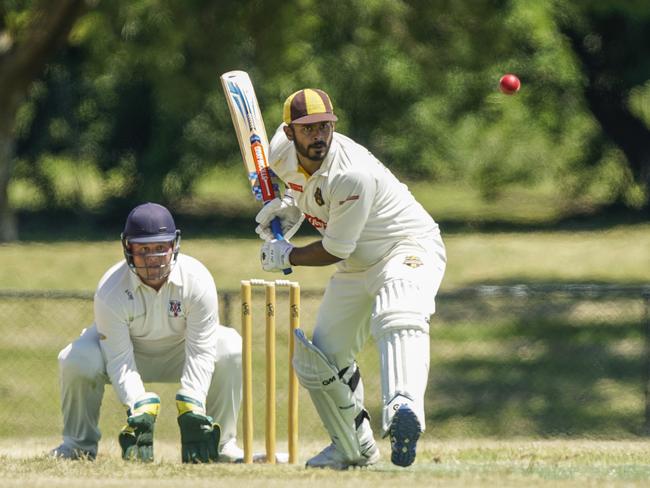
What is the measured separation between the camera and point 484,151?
66.5 ft

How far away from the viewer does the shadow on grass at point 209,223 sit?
1833cm

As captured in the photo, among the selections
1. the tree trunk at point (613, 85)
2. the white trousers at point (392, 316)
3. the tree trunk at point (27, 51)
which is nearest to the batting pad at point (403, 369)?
the white trousers at point (392, 316)

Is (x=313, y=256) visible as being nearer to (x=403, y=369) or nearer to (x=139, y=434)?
(x=403, y=369)

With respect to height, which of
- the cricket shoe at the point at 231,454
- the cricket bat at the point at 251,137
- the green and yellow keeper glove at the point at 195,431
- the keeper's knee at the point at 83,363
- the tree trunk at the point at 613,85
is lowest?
the cricket shoe at the point at 231,454

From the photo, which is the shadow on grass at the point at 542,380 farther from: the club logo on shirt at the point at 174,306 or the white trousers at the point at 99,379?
the club logo on shirt at the point at 174,306

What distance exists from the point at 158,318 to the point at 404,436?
1.55 metres

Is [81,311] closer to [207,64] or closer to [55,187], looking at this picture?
[207,64]

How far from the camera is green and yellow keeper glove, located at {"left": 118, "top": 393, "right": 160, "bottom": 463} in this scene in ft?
19.5

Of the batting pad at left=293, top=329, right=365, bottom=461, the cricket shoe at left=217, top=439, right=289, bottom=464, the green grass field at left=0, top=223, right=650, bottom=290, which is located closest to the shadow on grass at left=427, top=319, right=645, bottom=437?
the cricket shoe at left=217, top=439, right=289, bottom=464

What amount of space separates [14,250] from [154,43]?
4590mm

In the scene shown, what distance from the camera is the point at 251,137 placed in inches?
259

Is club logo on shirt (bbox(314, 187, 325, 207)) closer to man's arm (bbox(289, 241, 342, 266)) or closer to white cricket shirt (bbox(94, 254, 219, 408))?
man's arm (bbox(289, 241, 342, 266))

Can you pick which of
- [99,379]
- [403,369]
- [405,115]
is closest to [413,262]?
[403,369]

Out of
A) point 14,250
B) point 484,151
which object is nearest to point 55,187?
point 14,250
